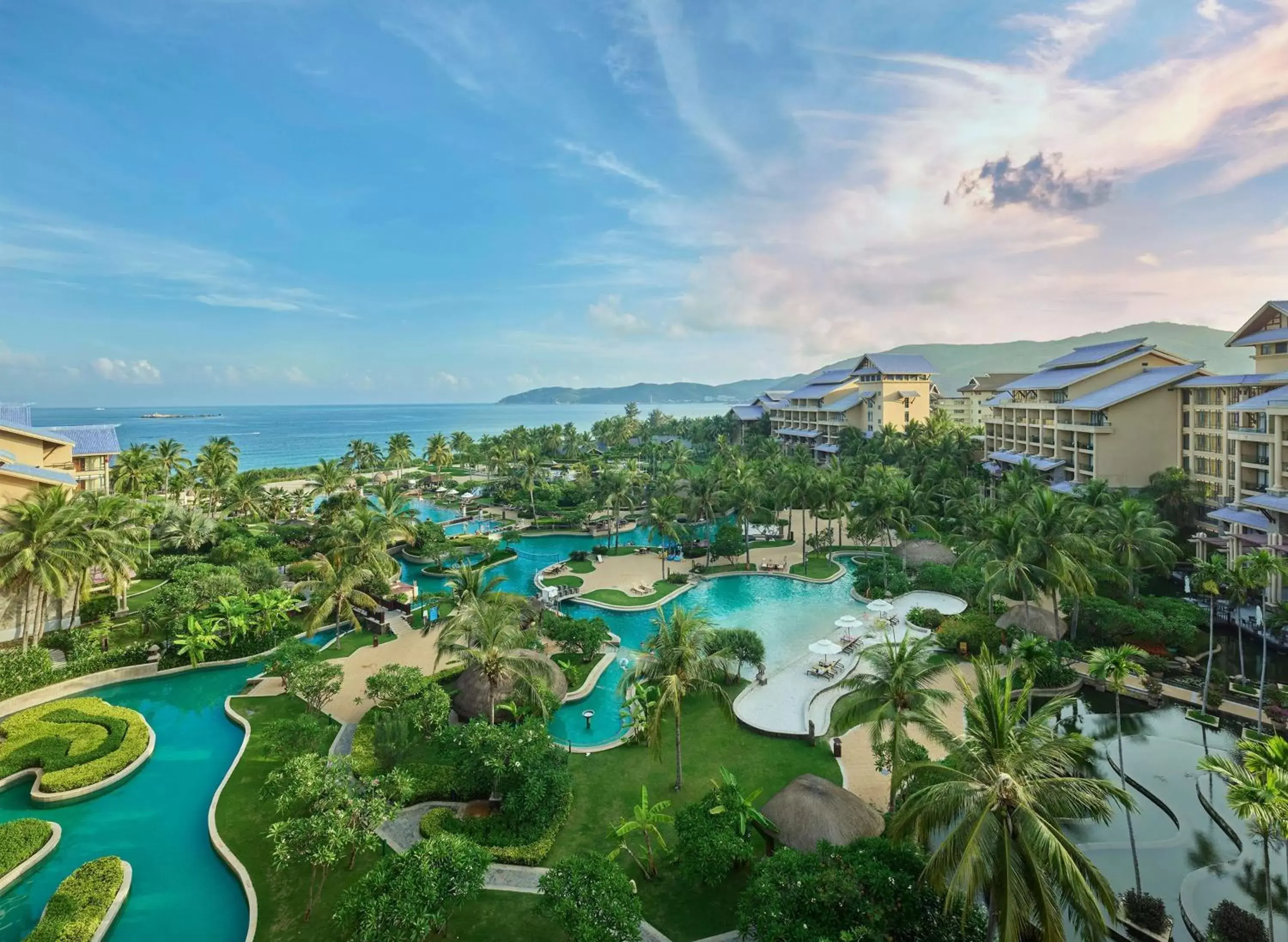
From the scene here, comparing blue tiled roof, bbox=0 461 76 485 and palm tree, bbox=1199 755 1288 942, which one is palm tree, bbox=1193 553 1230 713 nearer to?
palm tree, bbox=1199 755 1288 942

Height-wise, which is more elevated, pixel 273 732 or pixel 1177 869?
pixel 273 732

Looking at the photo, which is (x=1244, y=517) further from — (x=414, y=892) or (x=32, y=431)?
(x=32, y=431)

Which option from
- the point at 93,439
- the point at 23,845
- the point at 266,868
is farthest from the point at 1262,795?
the point at 93,439

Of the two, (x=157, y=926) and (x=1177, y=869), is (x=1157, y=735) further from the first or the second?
(x=157, y=926)

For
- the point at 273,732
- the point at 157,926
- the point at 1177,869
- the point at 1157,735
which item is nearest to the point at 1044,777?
the point at 1177,869

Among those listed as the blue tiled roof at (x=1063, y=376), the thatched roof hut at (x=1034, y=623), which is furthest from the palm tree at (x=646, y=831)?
the blue tiled roof at (x=1063, y=376)
